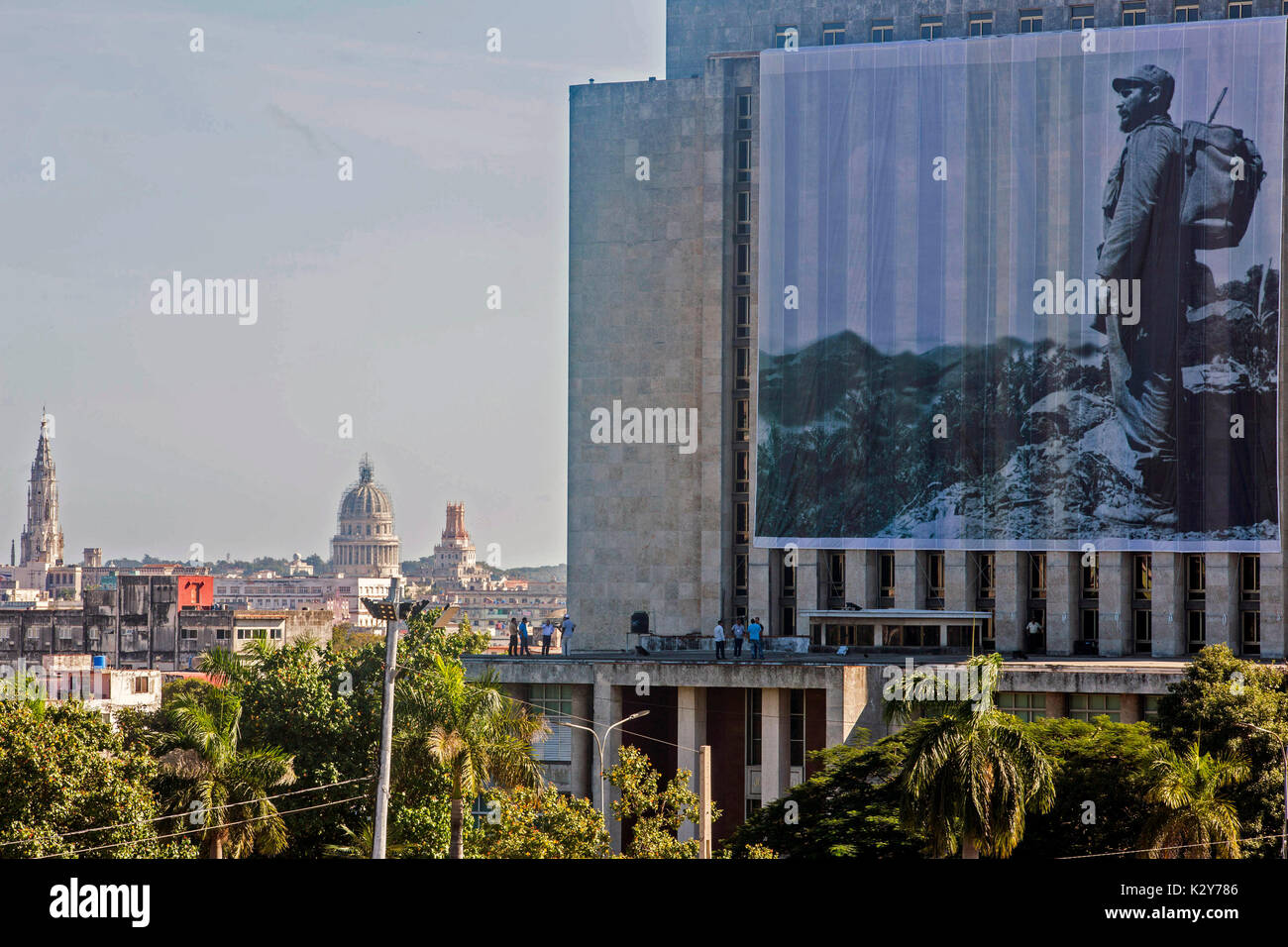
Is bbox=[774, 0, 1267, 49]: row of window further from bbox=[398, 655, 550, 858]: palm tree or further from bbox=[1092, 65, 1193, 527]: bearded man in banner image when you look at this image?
bbox=[398, 655, 550, 858]: palm tree

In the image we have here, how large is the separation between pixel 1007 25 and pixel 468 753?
2374 inches

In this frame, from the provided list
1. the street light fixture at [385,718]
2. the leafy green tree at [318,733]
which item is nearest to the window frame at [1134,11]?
the leafy green tree at [318,733]

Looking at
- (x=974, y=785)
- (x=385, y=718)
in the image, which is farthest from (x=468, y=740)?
(x=974, y=785)

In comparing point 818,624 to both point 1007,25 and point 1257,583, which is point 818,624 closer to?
point 1257,583

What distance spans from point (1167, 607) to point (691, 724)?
26.5 m

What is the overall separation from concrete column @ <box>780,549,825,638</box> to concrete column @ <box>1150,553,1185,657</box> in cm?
1603

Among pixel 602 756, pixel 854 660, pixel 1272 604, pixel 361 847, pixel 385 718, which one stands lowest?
pixel 361 847

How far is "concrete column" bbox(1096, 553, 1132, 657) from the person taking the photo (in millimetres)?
78500

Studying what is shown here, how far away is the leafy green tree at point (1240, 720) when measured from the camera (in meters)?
41.4

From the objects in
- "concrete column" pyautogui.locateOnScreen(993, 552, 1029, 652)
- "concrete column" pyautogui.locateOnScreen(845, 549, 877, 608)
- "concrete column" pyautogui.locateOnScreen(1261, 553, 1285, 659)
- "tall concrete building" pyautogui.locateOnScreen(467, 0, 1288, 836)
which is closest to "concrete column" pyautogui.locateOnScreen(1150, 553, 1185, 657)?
"tall concrete building" pyautogui.locateOnScreen(467, 0, 1288, 836)

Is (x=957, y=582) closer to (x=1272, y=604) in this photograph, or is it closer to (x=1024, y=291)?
(x=1024, y=291)

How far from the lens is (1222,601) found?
77500 millimetres

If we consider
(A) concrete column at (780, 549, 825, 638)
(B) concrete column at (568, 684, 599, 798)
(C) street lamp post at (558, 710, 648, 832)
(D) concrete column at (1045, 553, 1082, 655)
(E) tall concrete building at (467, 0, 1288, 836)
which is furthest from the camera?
(A) concrete column at (780, 549, 825, 638)

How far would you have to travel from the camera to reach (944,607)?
80.9 m
